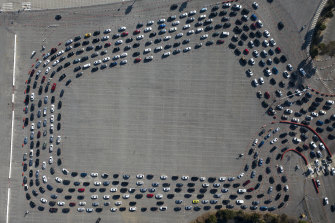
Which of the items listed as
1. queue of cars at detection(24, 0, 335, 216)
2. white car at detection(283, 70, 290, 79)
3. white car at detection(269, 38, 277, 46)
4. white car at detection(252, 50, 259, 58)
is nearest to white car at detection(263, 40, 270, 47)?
queue of cars at detection(24, 0, 335, 216)

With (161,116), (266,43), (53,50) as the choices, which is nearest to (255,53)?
(266,43)

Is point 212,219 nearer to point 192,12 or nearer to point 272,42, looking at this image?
point 272,42

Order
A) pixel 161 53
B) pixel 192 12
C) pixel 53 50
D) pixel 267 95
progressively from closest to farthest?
1. pixel 267 95
2. pixel 192 12
3. pixel 161 53
4. pixel 53 50

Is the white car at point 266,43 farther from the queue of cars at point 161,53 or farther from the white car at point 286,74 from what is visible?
the white car at point 286,74

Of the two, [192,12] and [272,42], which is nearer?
[272,42]

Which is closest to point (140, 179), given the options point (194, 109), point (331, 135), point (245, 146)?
point (194, 109)

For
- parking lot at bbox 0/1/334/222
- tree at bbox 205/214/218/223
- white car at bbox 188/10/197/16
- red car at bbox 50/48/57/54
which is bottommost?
tree at bbox 205/214/218/223

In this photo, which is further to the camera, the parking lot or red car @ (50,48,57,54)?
red car @ (50,48,57,54)

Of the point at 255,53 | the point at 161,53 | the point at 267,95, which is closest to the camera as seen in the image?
the point at 267,95

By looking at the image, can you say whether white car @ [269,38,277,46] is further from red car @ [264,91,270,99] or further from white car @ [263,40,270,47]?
red car @ [264,91,270,99]

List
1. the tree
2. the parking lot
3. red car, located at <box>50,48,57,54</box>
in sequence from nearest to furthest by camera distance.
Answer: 1. the tree
2. the parking lot
3. red car, located at <box>50,48,57,54</box>

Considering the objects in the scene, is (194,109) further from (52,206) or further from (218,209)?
(52,206)
